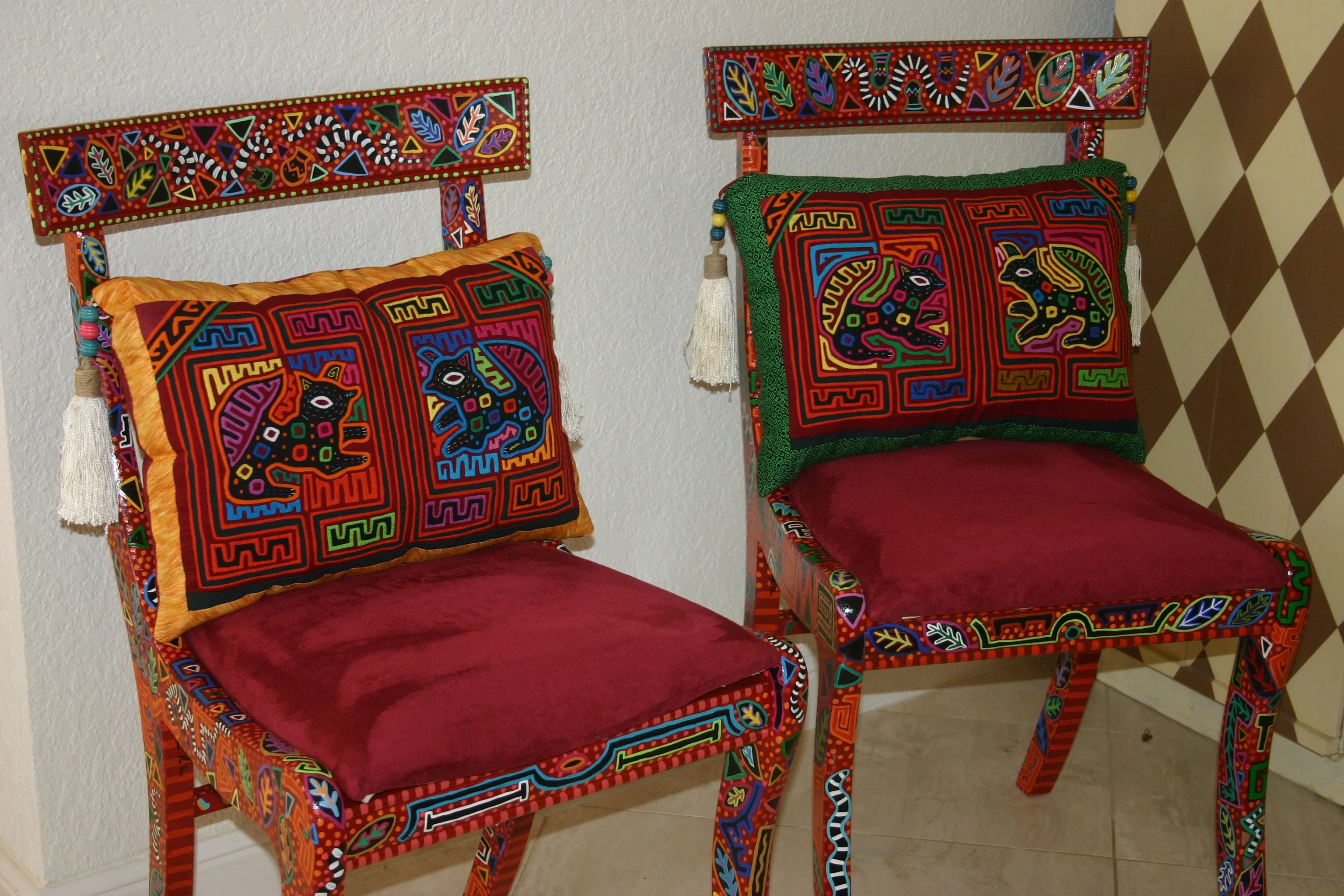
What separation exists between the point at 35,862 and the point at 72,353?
609 millimetres

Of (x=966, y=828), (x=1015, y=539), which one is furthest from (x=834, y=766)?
(x=966, y=828)

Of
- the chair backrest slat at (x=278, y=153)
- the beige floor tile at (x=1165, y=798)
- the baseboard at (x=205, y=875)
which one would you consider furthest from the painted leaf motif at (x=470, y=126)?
the beige floor tile at (x=1165, y=798)

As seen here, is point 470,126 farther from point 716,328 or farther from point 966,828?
point 966,828

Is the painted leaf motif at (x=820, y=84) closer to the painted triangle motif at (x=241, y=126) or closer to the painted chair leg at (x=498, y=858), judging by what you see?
the painted triangle motif at (x=241, y=126)

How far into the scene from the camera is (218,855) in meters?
1.65

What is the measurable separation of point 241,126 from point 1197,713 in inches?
63.4

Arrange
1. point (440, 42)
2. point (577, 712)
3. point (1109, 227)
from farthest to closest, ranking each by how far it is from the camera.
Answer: point (1109, 227) → point (440, 42) → point (577, 712)

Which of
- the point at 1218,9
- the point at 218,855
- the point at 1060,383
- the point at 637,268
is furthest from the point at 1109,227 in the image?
the point at 218,855

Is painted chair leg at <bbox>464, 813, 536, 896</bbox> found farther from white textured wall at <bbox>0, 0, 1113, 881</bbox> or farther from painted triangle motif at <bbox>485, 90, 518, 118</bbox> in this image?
painted triangle motif at <bbox>485, 90, 518, 118</bbox>

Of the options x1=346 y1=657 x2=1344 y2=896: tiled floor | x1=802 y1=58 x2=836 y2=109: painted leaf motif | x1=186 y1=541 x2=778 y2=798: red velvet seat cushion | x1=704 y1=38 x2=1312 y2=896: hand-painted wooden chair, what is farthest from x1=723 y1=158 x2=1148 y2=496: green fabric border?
x1=346 y1=657 x2=1344 y2=896: tiled floor

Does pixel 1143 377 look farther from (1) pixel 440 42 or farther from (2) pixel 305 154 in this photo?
(2) pixel 305 154

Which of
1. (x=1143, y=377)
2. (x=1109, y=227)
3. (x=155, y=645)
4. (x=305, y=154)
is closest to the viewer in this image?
(x=155, y=645)

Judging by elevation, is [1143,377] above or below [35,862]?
above

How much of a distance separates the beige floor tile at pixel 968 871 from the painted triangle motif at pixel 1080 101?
38.6 inches
